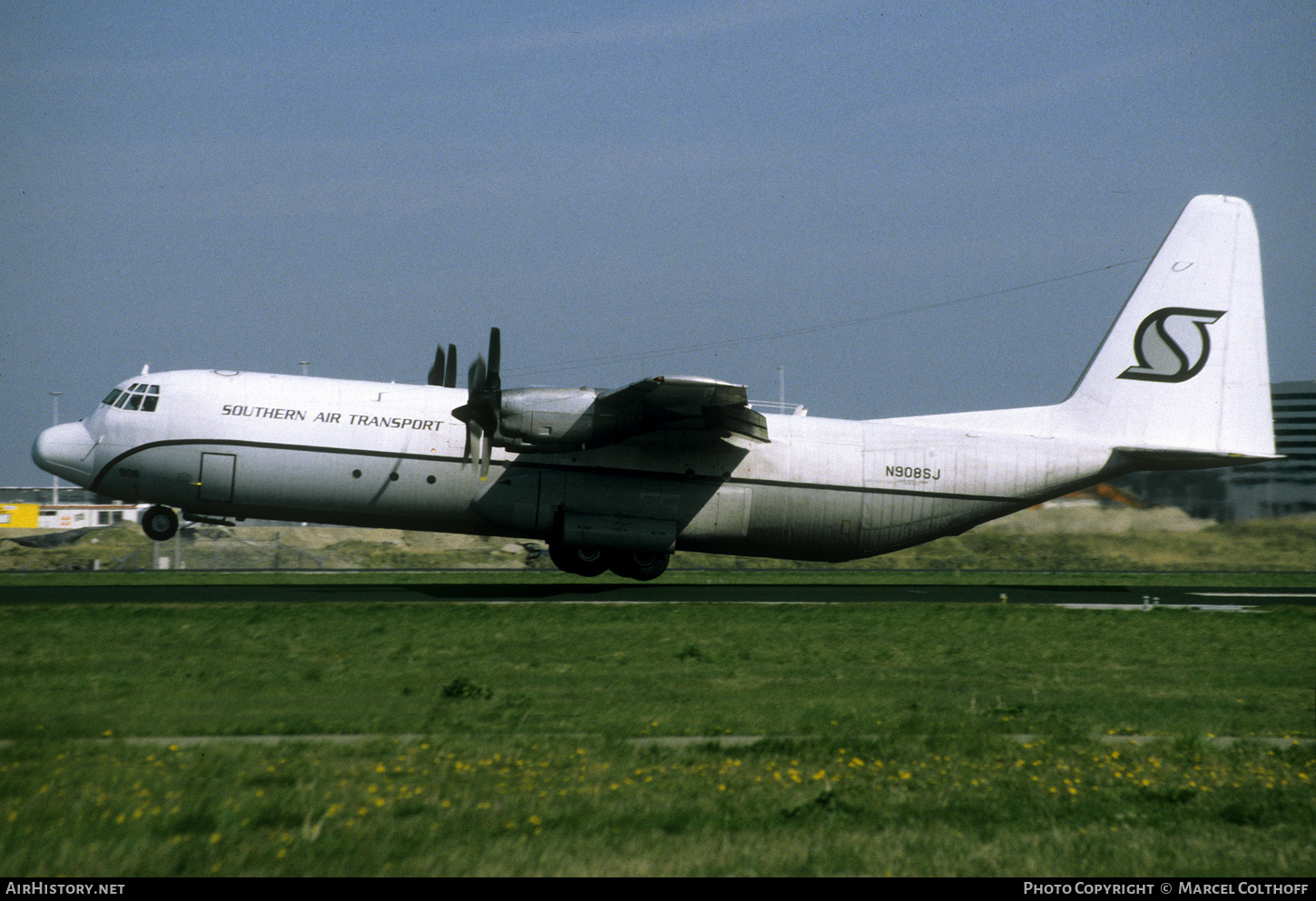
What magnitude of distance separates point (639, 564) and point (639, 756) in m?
17.8

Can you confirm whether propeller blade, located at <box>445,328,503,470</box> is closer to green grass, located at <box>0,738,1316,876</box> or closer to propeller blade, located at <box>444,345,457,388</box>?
propeller blade, located at <box>444,345,457,388</box>

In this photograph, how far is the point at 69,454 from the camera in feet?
84.8

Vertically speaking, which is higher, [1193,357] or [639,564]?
[1193,357]

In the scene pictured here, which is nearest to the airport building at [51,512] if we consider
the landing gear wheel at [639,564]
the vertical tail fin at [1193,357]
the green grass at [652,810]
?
the landing gear wheel at [639,564]

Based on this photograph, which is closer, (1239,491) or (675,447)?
(675,447)

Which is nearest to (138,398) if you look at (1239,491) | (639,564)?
(639,564)

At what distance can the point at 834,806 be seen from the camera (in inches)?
316

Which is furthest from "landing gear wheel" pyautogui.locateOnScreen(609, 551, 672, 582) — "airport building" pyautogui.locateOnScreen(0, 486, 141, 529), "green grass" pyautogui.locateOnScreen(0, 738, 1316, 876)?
"airport building" pyautogui.locateOnScreen(0, 486, 141, 529)

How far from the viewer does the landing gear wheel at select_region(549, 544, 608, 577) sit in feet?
88.1

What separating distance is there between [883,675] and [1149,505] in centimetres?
2920

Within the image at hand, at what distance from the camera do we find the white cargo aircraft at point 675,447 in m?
24.9

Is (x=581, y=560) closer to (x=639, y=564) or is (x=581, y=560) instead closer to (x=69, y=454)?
(x=639, y=564)

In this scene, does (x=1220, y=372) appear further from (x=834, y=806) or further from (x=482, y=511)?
(x=834, y=806)
